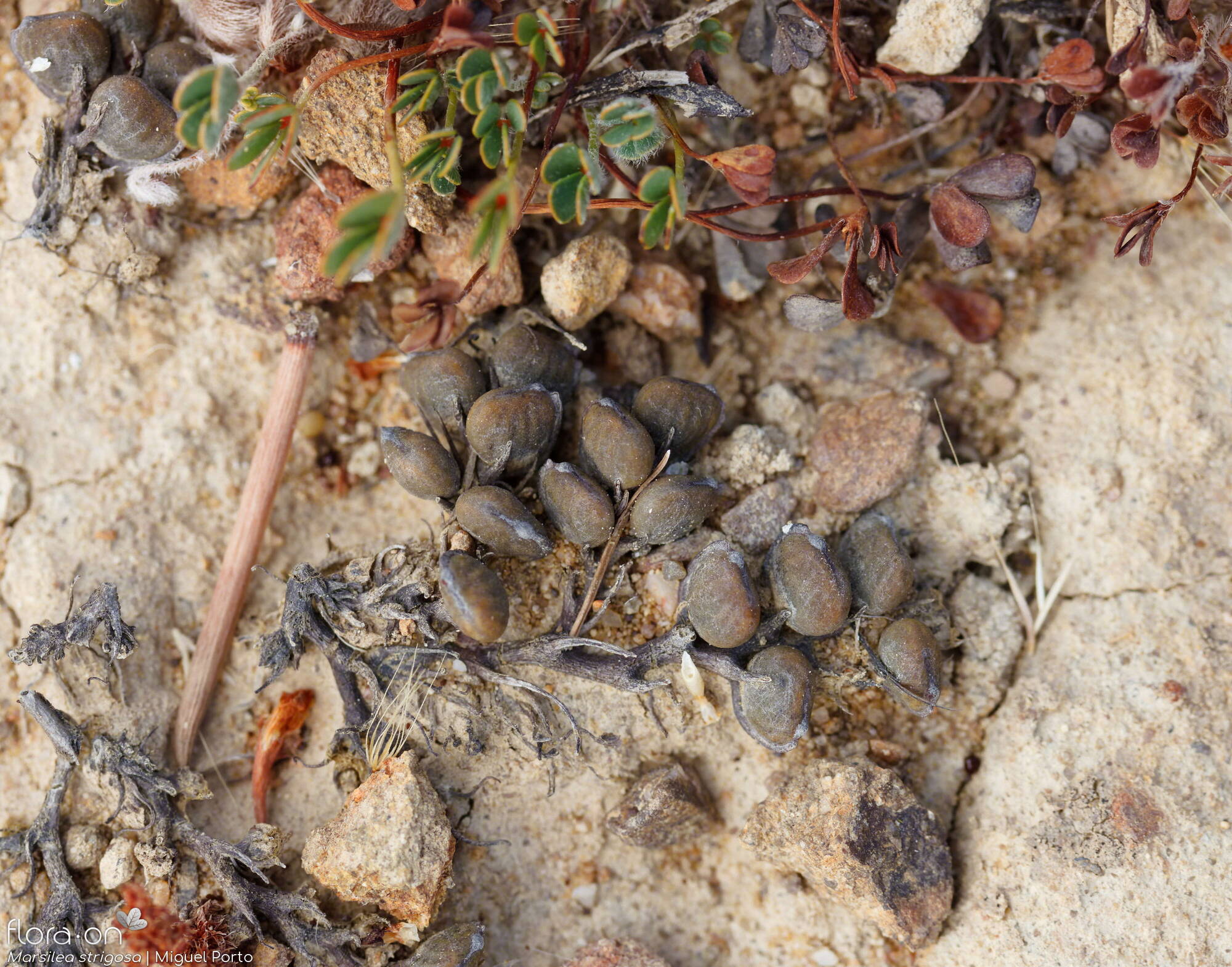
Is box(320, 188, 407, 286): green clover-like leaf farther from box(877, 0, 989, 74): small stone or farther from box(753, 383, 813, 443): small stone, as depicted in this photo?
box(877, 0, 989, 74): small stone

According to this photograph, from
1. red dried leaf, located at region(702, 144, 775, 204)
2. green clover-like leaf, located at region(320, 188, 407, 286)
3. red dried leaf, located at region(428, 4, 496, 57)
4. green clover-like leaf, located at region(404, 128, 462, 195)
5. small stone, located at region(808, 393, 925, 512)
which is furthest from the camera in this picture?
small stone, located at region(808, 393, 925, 512)

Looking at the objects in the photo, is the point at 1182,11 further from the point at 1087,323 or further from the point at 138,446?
the point at 138,446

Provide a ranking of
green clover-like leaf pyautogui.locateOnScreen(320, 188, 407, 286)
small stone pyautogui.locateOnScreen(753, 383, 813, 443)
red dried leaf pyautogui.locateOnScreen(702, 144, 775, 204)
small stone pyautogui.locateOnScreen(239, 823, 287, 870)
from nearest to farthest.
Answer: green clover-like leaf pyautogui.locateOnScreen(320, 188, 407, 286) → red dried leaf pyautogui.locateOnScreen(702, 144, 775, 204) → small stone pyautogui.locateOnScreen(239, 823, 287, 870) → small stone pyautogui.locateOnScreen(753, 383, 813, 443)

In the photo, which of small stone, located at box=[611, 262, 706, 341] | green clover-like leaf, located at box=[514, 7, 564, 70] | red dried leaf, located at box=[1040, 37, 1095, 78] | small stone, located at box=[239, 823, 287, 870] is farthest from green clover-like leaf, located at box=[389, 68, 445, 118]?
small stone, located at box=[239, 823, 287, 870]

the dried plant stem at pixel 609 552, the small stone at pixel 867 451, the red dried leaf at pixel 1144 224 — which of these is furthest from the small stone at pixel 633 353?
the red dried leaf at pixel 1144 224

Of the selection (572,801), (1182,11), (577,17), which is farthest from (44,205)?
(1182,11)
